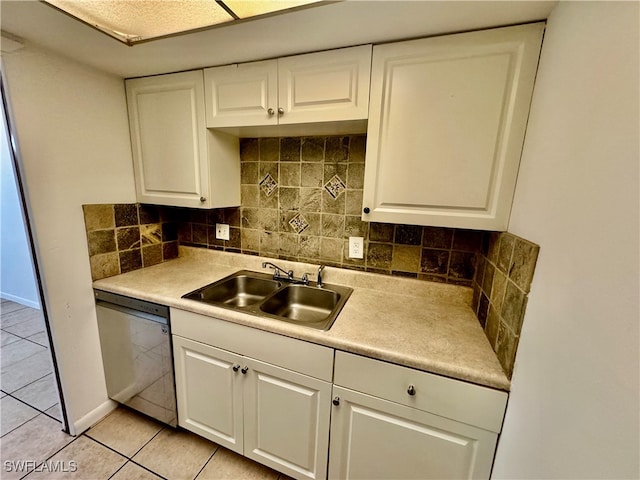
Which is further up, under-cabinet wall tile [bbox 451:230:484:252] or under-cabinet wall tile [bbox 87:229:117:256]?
under-cabinet wall tile [bbox 451:230:484:252]

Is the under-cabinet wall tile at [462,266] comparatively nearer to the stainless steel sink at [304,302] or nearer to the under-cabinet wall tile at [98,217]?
the stainless steel sink at [304,302]

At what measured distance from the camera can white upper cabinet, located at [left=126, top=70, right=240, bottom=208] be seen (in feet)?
4.52

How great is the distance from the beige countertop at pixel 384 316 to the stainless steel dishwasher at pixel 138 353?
0.10m

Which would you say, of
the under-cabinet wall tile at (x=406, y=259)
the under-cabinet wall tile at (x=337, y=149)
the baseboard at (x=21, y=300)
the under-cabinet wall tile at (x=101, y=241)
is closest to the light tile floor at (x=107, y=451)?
the under-cabinet wall tile at (x=101, y=241)

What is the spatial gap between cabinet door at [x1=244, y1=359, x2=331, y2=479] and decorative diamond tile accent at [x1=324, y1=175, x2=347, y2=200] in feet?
3.16

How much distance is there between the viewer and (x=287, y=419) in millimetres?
1135

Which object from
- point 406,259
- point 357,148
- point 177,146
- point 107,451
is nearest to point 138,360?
point 107,451

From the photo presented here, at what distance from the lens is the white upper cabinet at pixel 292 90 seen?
3.55ft

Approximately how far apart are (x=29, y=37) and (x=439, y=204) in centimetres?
188

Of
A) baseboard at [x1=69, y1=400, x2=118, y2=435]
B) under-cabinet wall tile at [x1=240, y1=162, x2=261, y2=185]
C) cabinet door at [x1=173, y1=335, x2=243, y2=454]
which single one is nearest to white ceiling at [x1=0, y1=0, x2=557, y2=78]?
under-cabinet wall tile at [x1=240, y1=162, x2=261, y2=185]

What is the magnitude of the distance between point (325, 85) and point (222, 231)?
1187 mm

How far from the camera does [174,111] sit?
1407mm

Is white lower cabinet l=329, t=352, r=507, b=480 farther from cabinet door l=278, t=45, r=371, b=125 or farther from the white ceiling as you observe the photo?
the white ceiling

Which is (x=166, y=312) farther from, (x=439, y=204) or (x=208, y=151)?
(x=439, y=204)
